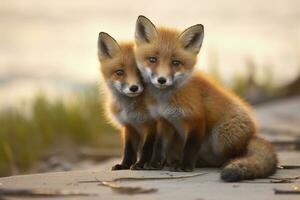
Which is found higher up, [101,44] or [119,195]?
[101,44]

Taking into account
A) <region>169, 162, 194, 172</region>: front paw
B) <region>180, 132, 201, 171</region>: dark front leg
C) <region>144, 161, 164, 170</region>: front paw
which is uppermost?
<region>180, 132, 201, 171</region>: dark front leg

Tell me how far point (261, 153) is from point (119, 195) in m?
1.61

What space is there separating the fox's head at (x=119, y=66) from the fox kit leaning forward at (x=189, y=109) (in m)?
0.12

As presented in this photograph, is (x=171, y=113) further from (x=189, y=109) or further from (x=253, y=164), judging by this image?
(x=253, y=164)

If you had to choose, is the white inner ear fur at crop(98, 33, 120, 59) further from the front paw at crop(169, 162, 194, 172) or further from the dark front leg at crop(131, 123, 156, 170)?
the front paw at crop(169, 162, 194, 172)

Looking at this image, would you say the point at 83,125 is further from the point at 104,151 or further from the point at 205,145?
the point at 205,145

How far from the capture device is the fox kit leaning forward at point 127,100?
19.7 feet

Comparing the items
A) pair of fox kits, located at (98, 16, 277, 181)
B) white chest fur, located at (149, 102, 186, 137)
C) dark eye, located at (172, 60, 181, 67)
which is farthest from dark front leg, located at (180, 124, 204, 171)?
dark eye, located at (172, 60, 181, 67)

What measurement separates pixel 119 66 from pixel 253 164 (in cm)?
143

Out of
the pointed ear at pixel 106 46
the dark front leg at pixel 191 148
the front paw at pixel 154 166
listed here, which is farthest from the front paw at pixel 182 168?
the pointed ear at pixel 106 46

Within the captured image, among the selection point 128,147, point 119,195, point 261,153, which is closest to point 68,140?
point 128,147

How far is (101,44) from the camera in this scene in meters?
6.34

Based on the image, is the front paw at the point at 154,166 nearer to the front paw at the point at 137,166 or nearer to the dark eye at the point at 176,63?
the front paw at the point at 137,166

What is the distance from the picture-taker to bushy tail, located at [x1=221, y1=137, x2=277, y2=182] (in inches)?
205
